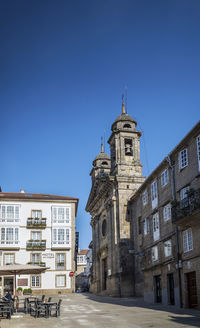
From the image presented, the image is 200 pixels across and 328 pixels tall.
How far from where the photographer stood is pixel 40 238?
1953 inches

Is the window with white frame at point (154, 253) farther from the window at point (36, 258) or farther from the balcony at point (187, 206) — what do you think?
the window at point (36, 258)

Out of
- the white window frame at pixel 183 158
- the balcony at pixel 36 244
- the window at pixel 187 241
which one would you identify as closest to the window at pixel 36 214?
the balcony at pixel 36 244

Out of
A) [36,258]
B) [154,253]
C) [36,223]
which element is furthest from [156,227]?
[36,223]

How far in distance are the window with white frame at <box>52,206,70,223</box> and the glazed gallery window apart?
5.10 meters

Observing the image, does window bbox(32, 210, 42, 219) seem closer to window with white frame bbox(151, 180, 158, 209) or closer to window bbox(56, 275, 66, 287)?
window bbox(56, 275, 66, 287)

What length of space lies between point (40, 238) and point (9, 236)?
3935 mm

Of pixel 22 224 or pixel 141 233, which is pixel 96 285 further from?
pixel 141 233

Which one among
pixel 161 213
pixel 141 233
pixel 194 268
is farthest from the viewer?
pixel 141 233

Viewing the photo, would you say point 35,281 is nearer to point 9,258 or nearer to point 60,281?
point 60,281

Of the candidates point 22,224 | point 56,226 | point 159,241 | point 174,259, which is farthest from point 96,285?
point 174,259

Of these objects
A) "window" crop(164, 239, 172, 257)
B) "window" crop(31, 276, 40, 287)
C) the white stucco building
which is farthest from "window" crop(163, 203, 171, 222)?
"window" crop(31, 276, 40, 287)

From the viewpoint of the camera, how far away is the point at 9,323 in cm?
1596

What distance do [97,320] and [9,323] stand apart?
367cm

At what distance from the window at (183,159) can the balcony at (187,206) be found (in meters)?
2.56
